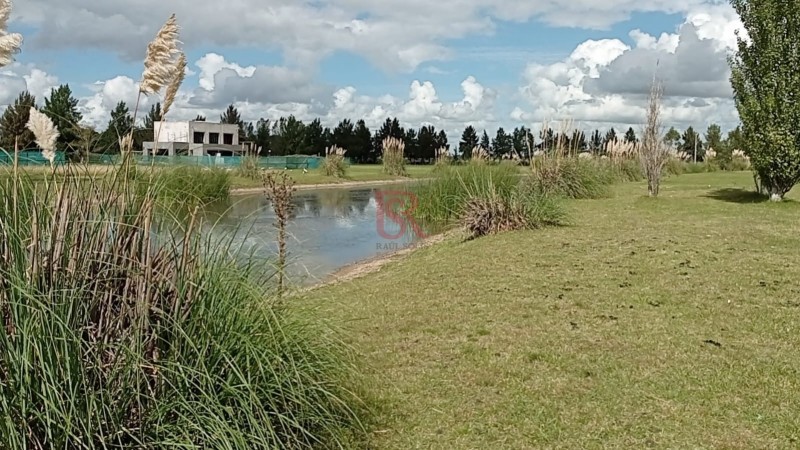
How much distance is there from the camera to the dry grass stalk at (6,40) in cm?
235

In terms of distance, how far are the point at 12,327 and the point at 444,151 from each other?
67.5 feet

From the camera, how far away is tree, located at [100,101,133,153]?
2.89 meters

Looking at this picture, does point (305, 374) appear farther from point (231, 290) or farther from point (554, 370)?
point (554, 370)

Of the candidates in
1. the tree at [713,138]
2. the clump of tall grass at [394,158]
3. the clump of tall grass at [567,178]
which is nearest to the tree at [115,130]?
the clump of tall grass at [567,178]

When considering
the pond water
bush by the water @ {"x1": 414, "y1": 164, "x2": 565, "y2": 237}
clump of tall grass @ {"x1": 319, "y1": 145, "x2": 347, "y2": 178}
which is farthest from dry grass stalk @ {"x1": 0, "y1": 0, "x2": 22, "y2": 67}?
clump of tall grass @ {"x1": 319, "y1": 145, "x2": 347, "y2": 178}

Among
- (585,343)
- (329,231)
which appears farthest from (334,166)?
(585,343)

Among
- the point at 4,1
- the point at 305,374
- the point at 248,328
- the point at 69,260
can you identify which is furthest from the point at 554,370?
the point at 4,1

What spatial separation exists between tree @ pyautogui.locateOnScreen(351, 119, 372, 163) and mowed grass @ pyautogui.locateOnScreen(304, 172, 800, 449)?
173 feet

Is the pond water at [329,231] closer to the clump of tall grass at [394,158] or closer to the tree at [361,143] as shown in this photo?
the clump of tall grass at [394,158]

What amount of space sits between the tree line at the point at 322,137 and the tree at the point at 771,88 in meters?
1.56

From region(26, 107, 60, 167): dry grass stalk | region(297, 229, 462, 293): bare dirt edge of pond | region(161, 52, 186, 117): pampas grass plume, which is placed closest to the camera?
region(26, 107, 60, 167): dry grass stalk

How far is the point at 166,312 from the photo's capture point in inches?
105

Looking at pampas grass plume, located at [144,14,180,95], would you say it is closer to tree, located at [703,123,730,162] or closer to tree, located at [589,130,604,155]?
tree, located at [589,130,604,155]

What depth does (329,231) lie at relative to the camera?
14055mm
